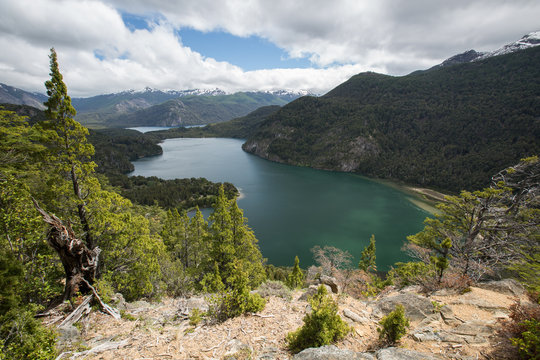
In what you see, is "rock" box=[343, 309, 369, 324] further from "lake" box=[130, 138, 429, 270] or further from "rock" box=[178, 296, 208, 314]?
"lake" box=[130, 138, 429, 270]

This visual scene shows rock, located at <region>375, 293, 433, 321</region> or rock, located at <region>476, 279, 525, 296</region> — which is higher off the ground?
rock, located at <region>476, 279, 525, 296</region>

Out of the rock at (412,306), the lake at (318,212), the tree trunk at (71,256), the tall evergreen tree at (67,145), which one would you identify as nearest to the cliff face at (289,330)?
the rock at (412,306)

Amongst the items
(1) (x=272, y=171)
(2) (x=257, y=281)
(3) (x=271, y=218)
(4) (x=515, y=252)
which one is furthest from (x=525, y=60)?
(2) (x=257, y=281)

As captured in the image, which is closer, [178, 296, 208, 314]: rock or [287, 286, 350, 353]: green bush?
[287, 286, 350, 353]: green bush

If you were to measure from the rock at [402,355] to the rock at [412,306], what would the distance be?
369 centimetres

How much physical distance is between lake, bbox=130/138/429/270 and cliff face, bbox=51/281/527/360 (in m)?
41.4

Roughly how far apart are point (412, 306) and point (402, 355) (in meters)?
4.59

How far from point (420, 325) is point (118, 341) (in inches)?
444

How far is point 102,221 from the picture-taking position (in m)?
11.2

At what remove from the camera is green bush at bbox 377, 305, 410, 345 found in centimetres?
704

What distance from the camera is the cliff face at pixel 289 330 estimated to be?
6.92 m

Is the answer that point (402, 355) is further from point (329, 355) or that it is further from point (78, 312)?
point (78, 312)

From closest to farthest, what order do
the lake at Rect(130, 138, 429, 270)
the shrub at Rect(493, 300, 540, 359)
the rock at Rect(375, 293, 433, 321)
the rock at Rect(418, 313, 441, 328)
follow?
1. the shrub at Rect(493, 300, 540, 359)
2. the rock at Rect(418, 313, 441, 328)
3. the rock at Rect(375, 293, 433, 321)
4. the lake at Rect(130, 138, 429, 270)

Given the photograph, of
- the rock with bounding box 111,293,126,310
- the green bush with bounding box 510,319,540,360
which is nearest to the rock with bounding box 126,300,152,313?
the rock with bounding box 111,293,126,310
